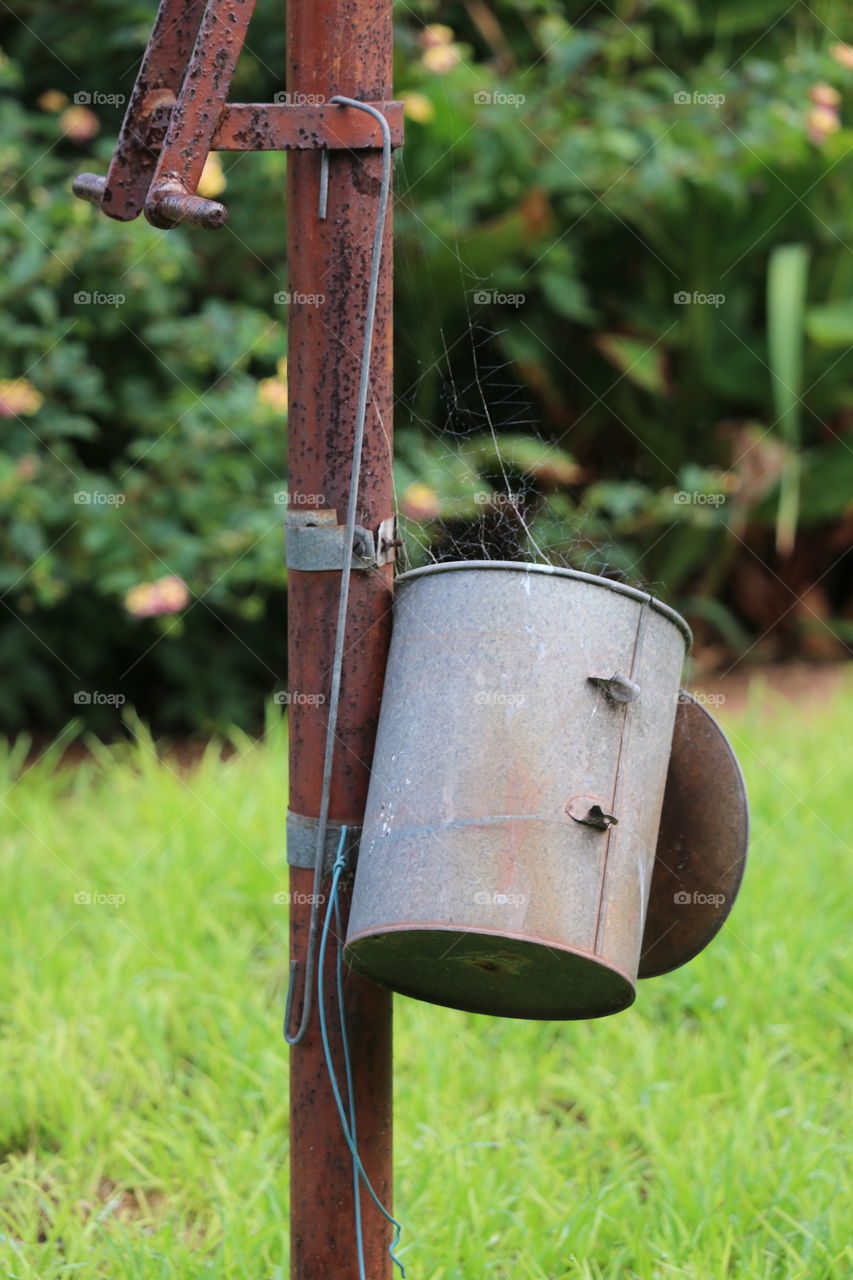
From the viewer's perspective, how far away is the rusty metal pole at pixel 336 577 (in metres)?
1.43

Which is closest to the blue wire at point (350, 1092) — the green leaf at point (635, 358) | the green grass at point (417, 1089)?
the green grass at point (417, 1089)

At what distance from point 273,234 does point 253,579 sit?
2.88 feet

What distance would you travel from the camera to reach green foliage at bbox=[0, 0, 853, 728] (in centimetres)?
340

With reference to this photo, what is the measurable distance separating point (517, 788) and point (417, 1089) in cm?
105

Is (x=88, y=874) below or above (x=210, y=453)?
below

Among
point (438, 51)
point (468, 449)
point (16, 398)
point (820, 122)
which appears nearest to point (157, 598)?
point (16, 398)

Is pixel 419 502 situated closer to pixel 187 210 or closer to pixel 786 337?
pixel 786 337

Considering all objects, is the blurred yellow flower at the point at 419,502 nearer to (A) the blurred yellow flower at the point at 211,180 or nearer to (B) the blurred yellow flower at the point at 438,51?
(A) the blurred yellow flower at the point at 211,180

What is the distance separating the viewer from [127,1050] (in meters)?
2.31

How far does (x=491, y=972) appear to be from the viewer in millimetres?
1434

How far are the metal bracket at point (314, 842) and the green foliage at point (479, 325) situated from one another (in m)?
1.37

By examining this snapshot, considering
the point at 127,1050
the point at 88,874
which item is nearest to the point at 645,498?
the point at 88,874

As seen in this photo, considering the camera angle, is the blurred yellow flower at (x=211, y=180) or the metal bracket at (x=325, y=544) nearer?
the metal bracket at (x=325, y=544)

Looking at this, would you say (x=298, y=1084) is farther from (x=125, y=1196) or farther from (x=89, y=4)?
(x=89, y=4)
